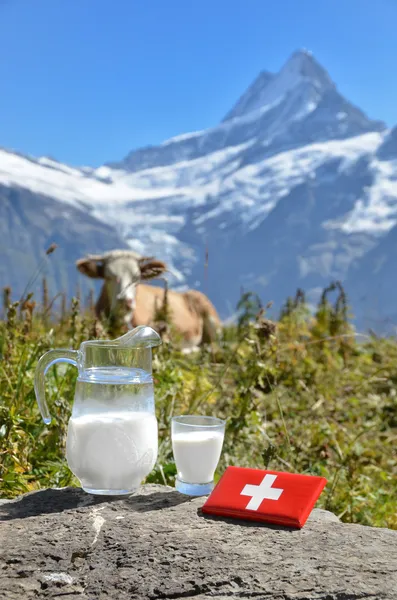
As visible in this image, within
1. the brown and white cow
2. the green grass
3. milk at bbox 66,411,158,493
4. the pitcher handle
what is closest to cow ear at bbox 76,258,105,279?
the brown and white cow

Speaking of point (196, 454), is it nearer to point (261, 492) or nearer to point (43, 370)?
point (261, 492)

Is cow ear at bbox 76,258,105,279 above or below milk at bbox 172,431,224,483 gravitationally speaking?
above

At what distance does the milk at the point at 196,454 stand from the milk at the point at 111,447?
5.3 inches

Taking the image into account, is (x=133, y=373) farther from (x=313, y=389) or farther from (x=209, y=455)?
(x=313, y=389)

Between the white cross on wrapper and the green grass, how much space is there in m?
0.45

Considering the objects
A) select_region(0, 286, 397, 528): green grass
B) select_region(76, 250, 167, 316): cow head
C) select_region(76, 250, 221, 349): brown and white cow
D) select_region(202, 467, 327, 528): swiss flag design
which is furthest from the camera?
select_region(76, 250, 167, 316): cow head

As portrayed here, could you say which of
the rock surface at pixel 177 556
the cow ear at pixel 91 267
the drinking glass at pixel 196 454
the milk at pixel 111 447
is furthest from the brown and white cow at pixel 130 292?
the rock surface at pixel 177 556

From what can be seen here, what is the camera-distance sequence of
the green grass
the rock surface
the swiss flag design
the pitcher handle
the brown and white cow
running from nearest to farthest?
1. the rock surface
2. the swiss flag design
3. the pitcher handle
4. the green grass
5. the brown and white cow

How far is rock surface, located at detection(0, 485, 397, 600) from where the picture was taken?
1576 mm

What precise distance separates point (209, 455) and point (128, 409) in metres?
0.31

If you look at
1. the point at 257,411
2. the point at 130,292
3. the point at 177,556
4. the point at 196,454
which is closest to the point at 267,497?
the point at 196,454

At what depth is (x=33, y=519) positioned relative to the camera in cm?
193

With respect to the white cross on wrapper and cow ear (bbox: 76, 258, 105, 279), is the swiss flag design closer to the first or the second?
the white cross on wrapper

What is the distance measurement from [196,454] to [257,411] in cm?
179
